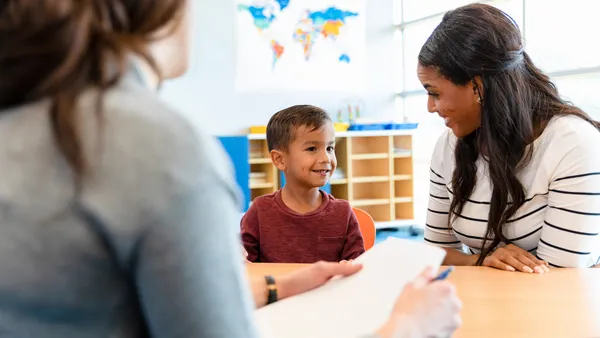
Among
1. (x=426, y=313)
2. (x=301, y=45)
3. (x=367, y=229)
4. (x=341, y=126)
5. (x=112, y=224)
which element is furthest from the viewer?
(x=301, y=45)

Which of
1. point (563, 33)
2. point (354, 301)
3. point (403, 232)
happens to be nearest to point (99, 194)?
point (354, 301)

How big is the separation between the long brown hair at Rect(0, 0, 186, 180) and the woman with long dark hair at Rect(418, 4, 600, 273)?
47.9 inches

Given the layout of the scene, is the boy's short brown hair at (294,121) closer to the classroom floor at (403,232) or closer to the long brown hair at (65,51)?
the long brown hair at (65,51)

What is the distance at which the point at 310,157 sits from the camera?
202cm

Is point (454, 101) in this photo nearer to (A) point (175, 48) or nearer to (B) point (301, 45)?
(A) point (175, 48)

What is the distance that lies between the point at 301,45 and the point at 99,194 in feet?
18.2

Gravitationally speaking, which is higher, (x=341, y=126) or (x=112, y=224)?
(x=112, y=224)

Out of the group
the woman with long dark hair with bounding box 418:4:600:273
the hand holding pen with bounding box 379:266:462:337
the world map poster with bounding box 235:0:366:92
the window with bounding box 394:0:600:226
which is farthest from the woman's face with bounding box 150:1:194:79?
the world map poster with bounding box 235:0:366:92

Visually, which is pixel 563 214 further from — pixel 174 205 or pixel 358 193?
pixel 358 193

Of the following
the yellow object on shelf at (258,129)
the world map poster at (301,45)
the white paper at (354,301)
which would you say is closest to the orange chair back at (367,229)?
the white paper at (354,301)

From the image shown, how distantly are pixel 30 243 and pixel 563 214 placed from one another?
1.38 metres

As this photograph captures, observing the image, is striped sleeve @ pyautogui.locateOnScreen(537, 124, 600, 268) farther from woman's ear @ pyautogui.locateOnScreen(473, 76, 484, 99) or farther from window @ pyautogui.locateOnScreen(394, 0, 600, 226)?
window @ pyautogui.locateOnScreen(394, 0, 600, 226)

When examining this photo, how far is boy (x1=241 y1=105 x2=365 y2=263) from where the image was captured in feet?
6.25

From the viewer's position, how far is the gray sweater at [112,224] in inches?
17.0
